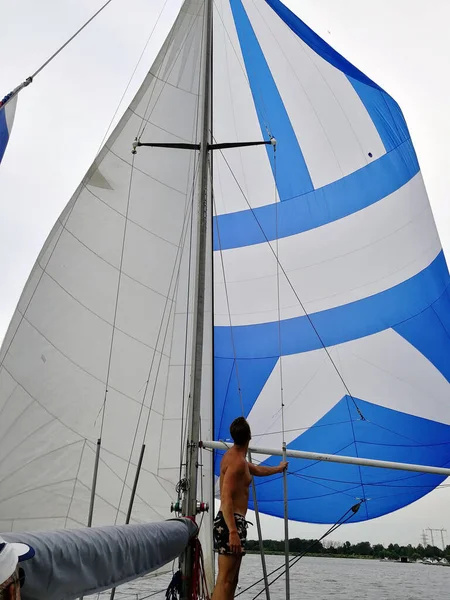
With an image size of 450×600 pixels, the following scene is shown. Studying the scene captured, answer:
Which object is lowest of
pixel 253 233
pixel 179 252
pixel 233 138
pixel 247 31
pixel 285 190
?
pixel 179 252

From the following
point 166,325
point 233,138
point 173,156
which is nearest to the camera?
point 166,325

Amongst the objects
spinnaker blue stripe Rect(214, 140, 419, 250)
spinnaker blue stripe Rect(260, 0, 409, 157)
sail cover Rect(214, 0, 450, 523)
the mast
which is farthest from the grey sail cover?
spinnaker blue stripe Rect(260, 0, 409, 157)

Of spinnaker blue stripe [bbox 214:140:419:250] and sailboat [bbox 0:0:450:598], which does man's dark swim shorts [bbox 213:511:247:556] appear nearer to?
sailboat [bbox 0:0:450:598]

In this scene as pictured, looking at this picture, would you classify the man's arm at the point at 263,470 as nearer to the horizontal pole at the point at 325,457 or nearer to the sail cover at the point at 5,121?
the horizontal pole at the point at 325,457

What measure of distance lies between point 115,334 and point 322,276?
Result: 2363 mm

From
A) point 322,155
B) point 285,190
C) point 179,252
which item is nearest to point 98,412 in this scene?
point 179,252

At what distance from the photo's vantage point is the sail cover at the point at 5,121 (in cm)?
226

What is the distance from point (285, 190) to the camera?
258 inches

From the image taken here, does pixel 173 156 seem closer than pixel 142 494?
No

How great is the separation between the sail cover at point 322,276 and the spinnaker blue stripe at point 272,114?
0.05ft

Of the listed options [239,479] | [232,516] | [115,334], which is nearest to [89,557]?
[232,516]

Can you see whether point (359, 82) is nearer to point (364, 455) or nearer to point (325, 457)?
point (364, 455)

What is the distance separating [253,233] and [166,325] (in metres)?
2.13

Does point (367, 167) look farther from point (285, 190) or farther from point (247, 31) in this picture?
point (247, 31)
